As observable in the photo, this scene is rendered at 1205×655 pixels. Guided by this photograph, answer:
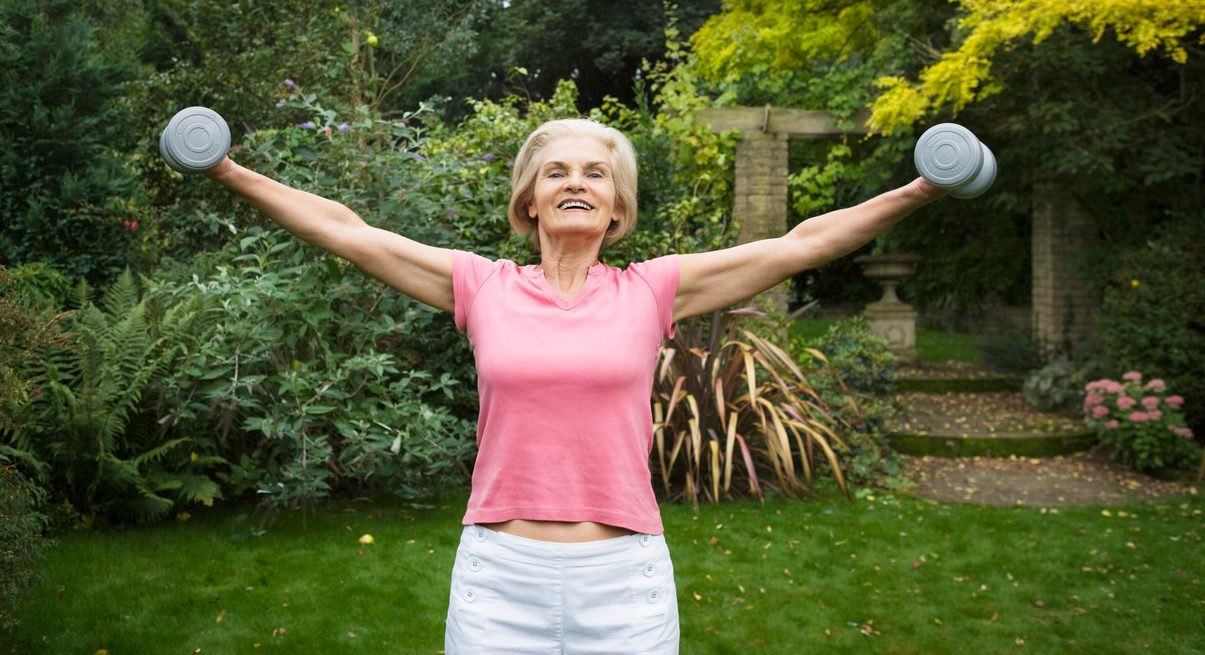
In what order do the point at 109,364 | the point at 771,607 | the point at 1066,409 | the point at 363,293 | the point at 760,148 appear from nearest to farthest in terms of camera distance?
the point at 771,607
the point at 109,364
the point at 363,293
the point at 1066,409
the point at 760,148

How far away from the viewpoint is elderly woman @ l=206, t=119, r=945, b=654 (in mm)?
1688

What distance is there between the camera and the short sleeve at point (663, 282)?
1.83m

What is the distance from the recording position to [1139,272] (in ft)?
22.4

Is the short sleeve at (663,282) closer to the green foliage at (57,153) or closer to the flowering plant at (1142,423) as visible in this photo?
the green foliage at (57,153)

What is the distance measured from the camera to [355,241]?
6.05ft

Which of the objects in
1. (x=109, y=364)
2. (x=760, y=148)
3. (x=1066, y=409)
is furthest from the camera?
(x=760, y=148)

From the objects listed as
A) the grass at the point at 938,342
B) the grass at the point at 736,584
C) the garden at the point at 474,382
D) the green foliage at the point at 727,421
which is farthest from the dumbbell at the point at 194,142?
the grass at the point at 938,342

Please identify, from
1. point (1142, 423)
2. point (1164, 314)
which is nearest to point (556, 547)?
point (1142, 423)

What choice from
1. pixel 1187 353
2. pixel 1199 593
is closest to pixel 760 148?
pixel 1187 353

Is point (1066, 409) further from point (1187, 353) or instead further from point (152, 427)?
point (152, 427)

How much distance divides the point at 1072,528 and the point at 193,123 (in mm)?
4823

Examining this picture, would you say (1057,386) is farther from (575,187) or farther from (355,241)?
(355,241)

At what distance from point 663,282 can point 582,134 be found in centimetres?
31

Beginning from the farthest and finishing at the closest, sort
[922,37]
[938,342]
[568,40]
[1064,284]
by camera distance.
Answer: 1. [568,40]
2. [938,342]
3. [1064,284]
4. [922,37]
